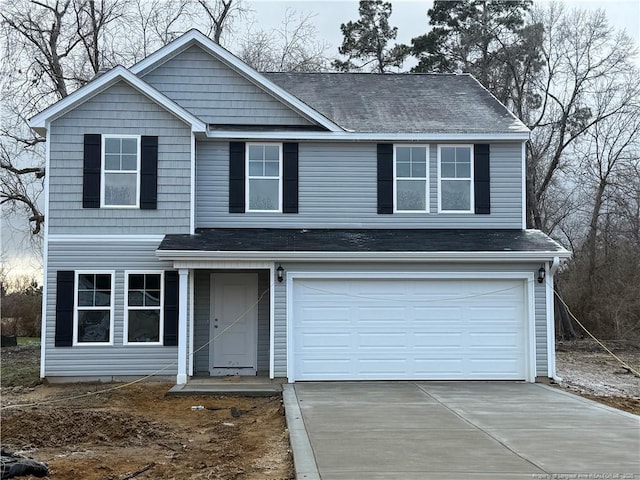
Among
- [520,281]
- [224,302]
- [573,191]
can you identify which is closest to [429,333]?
[520,281]

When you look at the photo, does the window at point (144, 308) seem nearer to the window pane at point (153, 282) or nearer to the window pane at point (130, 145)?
the window pane at point (153, 282)

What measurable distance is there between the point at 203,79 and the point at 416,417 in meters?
9.31

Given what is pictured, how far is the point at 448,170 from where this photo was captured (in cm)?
1538

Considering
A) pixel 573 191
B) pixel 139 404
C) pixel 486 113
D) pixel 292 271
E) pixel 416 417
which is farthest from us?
pixel 573 191

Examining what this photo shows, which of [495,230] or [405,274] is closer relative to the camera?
[405,274]

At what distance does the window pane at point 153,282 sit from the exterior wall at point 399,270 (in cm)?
244

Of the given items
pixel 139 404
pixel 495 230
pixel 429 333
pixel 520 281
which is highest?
pixel 495 230

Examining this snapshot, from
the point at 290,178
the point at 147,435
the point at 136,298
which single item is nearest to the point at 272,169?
the point at 290,178

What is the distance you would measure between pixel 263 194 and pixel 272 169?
1.92ft

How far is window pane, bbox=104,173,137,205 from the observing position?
14148 mm

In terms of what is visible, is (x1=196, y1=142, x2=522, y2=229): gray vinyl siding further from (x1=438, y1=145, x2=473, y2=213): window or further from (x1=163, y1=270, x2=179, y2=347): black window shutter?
(x1=163, y1=270, x2=179, y2=347): black window shutter

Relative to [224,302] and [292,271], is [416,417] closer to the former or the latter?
[292,271]

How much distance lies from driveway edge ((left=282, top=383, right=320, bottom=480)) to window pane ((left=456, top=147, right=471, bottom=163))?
6832mm

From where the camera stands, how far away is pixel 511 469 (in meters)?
6.80
